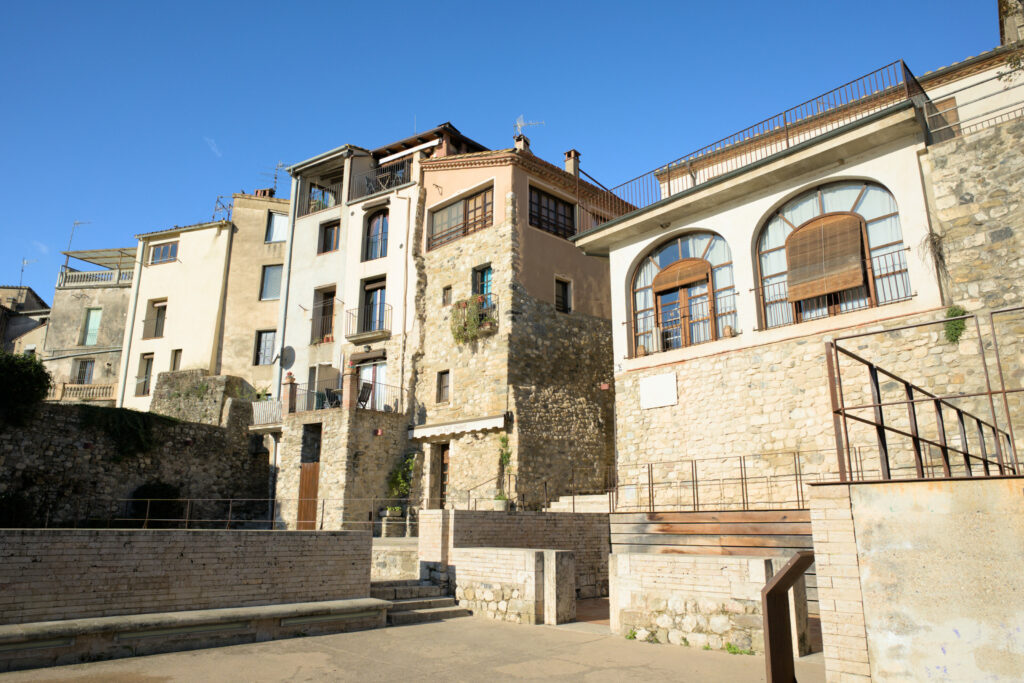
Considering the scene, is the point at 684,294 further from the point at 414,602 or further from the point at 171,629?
the point at 171,629

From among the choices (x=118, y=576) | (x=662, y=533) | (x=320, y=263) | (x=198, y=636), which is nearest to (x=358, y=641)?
(x=198, y=636)

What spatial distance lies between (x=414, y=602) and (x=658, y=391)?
7663 mm

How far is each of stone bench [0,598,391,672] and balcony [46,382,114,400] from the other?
83.1ft

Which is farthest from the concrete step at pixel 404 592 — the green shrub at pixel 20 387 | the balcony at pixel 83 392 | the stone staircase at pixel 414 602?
the balcony at pixel 83 392

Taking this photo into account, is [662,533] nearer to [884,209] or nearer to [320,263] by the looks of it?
[884,209]

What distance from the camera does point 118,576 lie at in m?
8.87

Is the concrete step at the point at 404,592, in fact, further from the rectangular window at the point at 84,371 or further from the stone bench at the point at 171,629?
the rectangular window at the point at 84,371

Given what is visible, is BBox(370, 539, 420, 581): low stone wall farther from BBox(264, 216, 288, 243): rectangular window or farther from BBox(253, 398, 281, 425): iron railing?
BBox(264, 216, 288, 243): rectangular window

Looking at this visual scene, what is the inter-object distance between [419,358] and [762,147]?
12465mm

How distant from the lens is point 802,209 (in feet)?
47.7

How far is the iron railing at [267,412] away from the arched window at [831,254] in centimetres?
1715

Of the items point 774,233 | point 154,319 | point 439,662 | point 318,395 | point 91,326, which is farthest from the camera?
point 91,326

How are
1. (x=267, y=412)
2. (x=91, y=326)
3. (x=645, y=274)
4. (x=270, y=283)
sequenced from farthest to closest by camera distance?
(x=91, y=326) → (x=270, y=283) → (x=267, y=412) → (x=645, y=274)

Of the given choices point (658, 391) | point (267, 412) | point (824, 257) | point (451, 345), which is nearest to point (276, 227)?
point (267, 412)
